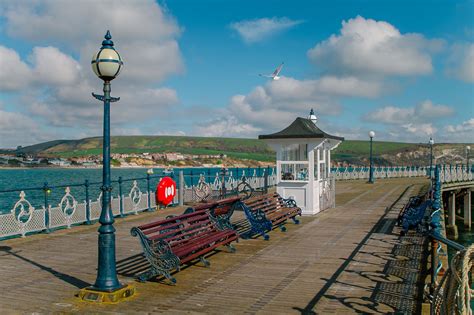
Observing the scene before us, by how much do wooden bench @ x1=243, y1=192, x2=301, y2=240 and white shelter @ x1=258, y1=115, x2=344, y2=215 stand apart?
114cm

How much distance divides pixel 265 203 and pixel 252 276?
16.8 ft

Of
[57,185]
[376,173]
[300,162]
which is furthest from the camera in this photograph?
[376,173]

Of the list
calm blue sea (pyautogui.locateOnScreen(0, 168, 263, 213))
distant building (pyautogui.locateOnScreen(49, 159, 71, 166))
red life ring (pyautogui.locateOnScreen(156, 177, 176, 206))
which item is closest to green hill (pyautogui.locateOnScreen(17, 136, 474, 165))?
distant building (pyautogui.locateOnScreen(49, 159, 71, 166))

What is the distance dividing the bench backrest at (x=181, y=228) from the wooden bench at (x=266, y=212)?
1.92 meters

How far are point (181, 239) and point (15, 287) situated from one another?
9.03 feet

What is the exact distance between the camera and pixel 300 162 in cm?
1552

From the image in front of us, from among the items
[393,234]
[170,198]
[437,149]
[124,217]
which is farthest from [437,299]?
[437,149]

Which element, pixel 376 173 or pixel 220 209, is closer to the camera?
pixel 220 209

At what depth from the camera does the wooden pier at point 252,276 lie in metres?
6.31

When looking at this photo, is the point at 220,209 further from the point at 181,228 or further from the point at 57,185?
the point at 57,185

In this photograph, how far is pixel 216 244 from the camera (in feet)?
29.7

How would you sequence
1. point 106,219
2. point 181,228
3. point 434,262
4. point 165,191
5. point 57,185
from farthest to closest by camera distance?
point 165,191, point 57,185, point 181,228, point 106,219, point 434,262

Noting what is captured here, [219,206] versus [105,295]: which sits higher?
[219,206]

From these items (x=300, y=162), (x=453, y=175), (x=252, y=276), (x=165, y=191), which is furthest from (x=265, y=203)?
(x=453, y=175)
